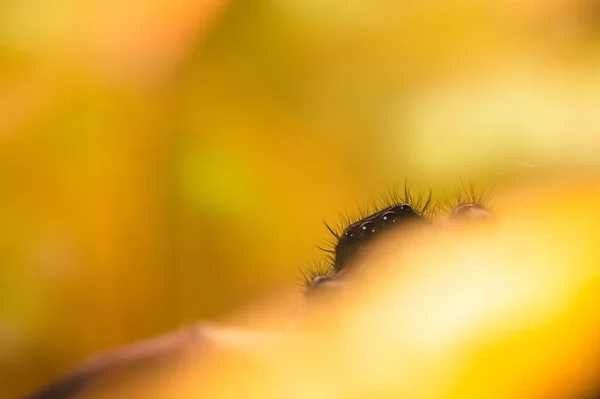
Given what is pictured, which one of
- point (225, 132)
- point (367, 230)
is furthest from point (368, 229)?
point (225, 132)

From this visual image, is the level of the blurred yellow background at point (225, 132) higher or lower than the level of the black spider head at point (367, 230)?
higher

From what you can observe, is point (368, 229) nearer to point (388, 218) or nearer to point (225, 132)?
point (388, 218)

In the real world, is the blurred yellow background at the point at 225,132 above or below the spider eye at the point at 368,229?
above

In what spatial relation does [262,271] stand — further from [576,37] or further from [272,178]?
[576,37]

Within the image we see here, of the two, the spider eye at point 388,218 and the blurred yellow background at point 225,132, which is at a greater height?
the blurred yellow background at point 225,132

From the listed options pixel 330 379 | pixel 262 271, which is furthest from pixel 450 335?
pixel 262 271

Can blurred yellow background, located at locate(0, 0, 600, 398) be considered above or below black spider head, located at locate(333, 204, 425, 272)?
above
